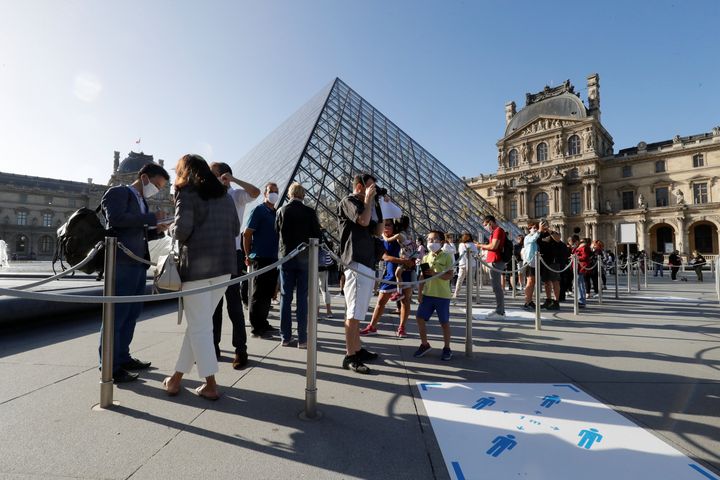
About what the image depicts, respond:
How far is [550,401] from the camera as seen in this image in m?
2.01

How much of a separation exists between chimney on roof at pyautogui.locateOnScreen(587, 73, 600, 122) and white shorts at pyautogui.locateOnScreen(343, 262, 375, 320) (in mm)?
51527

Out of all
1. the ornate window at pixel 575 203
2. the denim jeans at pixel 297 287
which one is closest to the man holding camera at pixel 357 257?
the denim jeans at pixel 297 287

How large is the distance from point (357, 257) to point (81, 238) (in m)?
1.81

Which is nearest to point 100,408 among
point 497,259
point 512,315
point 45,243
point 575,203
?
point 497,259

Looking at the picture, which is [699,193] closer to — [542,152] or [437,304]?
[542,152]

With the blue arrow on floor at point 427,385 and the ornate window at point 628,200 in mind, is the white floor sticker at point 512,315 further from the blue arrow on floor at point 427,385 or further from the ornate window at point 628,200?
the ornate window at point 628,200

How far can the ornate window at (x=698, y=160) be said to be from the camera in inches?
1405

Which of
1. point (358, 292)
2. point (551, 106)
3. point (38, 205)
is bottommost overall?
point (358, 292)

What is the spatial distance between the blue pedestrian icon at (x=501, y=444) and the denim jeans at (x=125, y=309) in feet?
7.17

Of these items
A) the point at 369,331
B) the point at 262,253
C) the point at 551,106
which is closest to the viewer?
the point at 262,253

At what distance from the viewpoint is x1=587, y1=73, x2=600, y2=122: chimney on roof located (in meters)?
43.3

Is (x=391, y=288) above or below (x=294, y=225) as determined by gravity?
below

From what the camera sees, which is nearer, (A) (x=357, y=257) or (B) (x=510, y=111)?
(A) (x=357, y=257)

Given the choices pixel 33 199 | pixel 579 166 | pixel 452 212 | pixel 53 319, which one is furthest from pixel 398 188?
pixel 33 199
